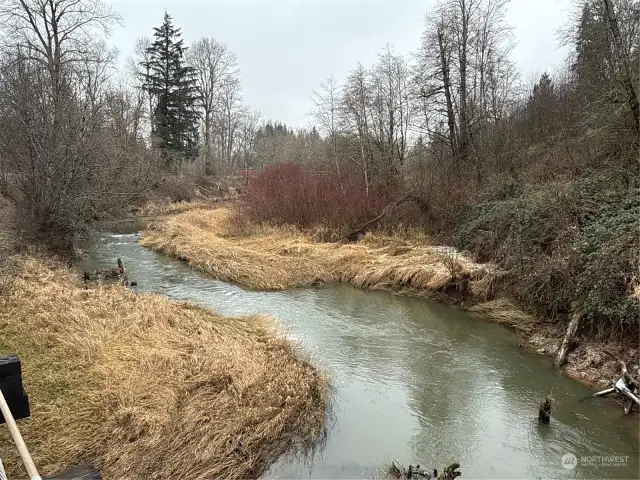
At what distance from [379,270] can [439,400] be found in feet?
19.7

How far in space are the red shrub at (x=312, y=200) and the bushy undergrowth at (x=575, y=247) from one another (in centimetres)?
Result: 482

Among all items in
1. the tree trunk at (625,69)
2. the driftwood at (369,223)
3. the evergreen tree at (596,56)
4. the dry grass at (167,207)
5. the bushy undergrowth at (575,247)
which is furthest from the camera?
the dry grass at (167,207)

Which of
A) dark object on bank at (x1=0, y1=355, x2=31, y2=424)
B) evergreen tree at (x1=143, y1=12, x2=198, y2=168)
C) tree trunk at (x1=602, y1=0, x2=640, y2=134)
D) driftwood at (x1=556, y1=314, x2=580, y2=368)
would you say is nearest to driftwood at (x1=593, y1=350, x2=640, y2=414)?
driftwood at (x1=556, y1=314, x2=580, y2=368)

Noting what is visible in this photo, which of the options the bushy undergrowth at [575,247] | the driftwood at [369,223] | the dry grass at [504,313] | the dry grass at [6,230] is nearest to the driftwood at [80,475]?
the bushy undergrowth at [575,247]

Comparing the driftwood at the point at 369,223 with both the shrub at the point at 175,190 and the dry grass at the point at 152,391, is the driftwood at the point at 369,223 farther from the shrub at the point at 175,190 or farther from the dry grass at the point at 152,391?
the shrub at the point at 175,190

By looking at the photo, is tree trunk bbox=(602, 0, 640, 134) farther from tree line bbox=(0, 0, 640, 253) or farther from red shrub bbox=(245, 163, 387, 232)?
red shrub bbox=(245, 163, 387, 232)

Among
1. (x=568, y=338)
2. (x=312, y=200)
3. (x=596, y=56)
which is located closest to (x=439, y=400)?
(x=568, y=338)

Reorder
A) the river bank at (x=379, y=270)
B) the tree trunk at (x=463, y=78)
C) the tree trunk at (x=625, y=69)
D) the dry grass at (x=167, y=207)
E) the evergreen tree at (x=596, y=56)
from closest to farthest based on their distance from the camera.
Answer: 1. the river bank at (x=379, y=270)
2. the tree trunk at (x=625, y=69)
3. the evergreen tree at (x=596, y=56)
4. the tree trunk at (x=463, y=78)
5. the dry grass at (x=167, y=207)

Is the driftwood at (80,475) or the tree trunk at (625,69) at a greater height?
the tree trunk at (625,69)

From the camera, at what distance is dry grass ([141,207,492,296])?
35.9 feet

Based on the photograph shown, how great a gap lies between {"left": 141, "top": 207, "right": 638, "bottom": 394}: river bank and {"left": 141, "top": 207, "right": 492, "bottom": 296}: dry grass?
0.07 feet

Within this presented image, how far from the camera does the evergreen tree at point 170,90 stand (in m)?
34.7

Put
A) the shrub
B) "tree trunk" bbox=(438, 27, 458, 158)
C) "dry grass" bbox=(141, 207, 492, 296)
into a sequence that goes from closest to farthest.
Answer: "dry grass" bbox=(141, 207, 492, 296) → "tree trunk" bbox=(438, 27, 458, 158) → the shrub

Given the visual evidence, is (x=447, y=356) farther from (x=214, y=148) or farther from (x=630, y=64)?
(x=214, y=148)
